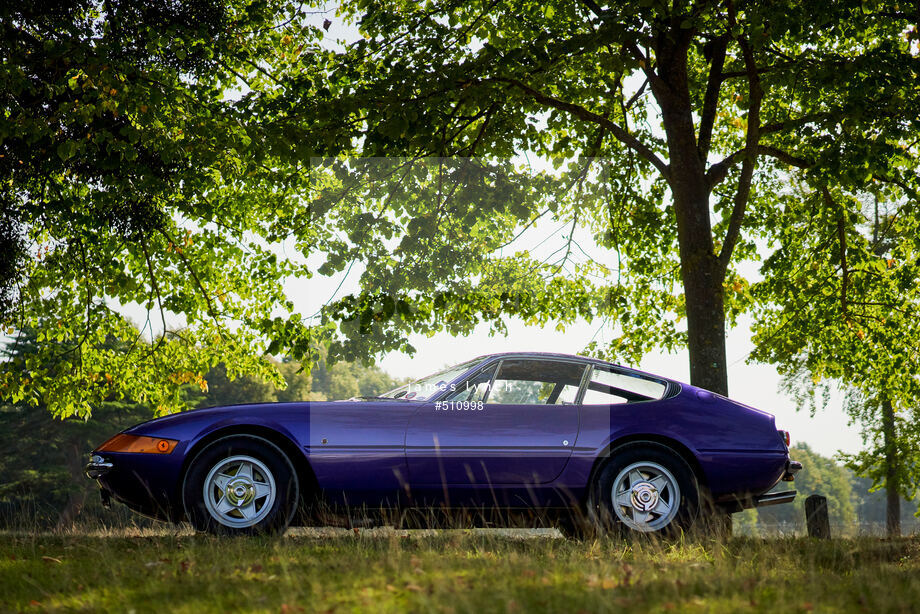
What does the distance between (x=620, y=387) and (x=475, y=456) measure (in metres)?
1.48

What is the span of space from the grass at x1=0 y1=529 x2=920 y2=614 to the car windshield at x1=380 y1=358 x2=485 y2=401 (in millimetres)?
1126

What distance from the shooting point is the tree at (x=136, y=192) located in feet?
36.2

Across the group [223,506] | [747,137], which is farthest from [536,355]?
[747,137]

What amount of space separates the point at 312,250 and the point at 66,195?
478 centimetres

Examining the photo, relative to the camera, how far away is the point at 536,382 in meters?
6.75

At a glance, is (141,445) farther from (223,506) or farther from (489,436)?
(489,436)

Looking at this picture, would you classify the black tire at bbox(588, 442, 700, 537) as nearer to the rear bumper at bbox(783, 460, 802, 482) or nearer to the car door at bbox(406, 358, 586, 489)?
the car door at bbox(406, 358, 586, 489)

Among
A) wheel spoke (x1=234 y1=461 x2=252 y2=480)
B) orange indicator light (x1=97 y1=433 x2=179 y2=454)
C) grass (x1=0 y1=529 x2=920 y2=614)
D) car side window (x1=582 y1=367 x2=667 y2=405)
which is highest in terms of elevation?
car side window (x1=582 y1=367 x2=667 y2=405)

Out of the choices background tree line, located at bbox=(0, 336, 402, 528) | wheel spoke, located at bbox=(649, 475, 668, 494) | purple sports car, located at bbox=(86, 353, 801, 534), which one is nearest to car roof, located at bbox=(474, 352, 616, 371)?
purple sports car, located at bbox=(86, 353, 801, 534)

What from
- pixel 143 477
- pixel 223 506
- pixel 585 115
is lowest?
pixel 223 506

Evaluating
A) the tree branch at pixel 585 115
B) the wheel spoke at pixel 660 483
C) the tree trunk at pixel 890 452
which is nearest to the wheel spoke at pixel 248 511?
the wheel spoke at pixel 660 483

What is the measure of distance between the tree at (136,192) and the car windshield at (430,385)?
4.38 meters

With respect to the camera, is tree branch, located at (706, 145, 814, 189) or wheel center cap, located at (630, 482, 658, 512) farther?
tree branch, located at (706, 145, 814, 189)

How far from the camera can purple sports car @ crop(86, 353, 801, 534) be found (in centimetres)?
609
